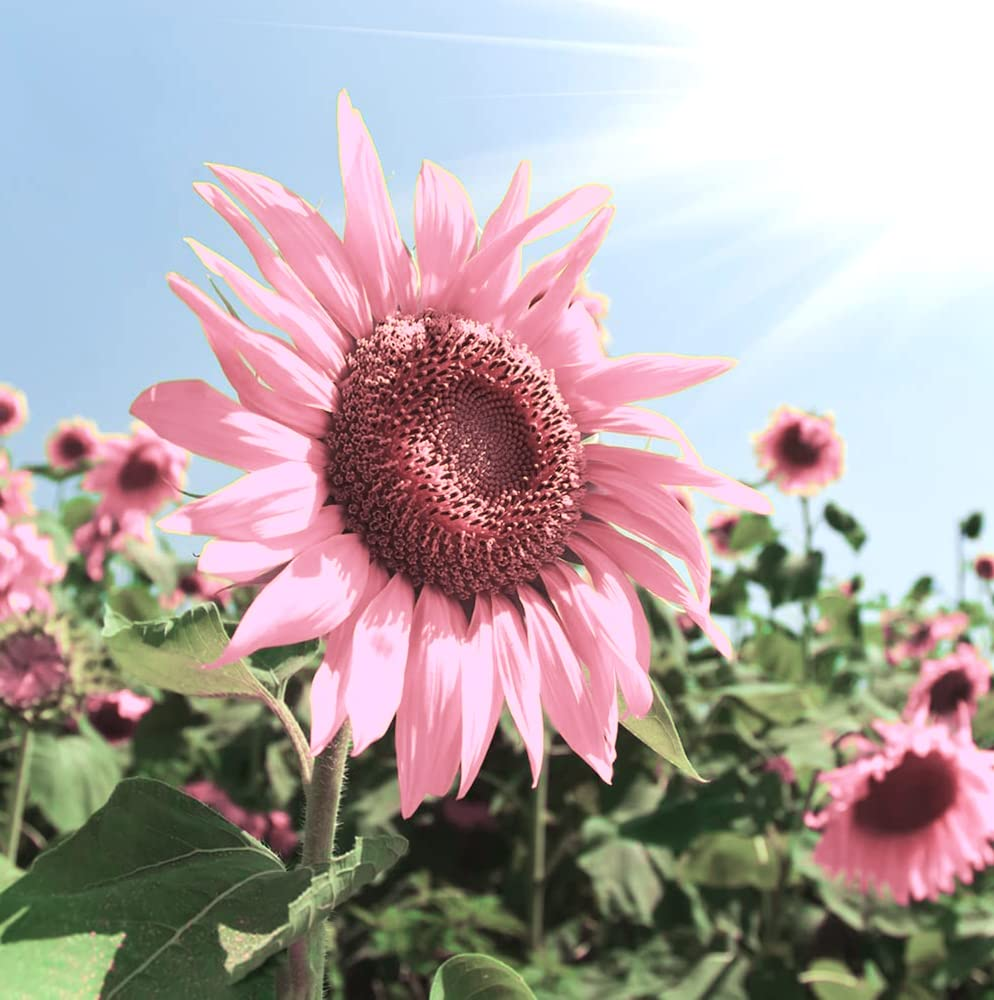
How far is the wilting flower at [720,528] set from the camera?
574 cm

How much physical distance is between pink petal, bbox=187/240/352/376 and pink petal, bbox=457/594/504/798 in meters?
0.29

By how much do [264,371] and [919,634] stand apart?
255 inches

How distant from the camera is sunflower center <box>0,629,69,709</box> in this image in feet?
7.95

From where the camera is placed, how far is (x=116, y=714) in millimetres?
3039

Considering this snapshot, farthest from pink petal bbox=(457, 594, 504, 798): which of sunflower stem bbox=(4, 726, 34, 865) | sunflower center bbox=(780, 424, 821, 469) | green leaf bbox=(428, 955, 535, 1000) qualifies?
sunflower center bbox=(780, 424, 821, 469)

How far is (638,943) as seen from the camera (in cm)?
326

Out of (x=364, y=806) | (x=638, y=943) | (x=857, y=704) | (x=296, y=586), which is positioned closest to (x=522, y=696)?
(x=296, y=586)

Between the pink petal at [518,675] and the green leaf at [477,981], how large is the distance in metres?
0.19

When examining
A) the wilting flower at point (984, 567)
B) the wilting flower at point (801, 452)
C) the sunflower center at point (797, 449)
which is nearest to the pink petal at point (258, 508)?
the wilting flower at point (801, 452)

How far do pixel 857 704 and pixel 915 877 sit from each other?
2.56 feet

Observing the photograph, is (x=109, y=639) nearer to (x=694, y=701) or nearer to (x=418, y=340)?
(x=418, y=340)

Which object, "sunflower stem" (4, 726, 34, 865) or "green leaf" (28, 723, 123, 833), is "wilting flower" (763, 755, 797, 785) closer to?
"green leaf" (28, 723, 123, 833)

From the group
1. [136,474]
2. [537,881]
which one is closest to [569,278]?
[537,881]

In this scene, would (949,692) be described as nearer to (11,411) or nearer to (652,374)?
(652,374)
